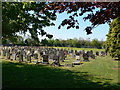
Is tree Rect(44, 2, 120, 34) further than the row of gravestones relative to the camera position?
No

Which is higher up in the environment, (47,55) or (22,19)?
(22,19)

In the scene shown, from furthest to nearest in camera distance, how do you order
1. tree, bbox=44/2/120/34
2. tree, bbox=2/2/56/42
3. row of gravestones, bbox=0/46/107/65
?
row of gravestones, bbox=0/46/107/65, tree, bbox=2/2/56/42, tree, bbox=44/2/120/34

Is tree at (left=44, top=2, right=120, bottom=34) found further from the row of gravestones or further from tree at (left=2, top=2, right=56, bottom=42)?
the row of gravestones

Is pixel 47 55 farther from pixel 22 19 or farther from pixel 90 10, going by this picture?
pixel 90 10

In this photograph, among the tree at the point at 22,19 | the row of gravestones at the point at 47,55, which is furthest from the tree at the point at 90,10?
the row of gravestones at the point at 47,55

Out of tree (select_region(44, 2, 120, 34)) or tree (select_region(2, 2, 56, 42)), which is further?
tree (select_region(2, 2, 56, 42))

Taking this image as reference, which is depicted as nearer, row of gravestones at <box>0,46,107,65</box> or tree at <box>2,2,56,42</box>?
tree at <box>2,2,56,42</box>

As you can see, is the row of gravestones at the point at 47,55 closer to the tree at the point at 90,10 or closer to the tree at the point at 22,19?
the tree at the point at 22,19

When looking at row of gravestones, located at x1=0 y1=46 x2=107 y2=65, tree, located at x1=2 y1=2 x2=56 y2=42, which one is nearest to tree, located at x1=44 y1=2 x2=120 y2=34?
tree, located at x1=2 y1=2 x2=56 y2=42

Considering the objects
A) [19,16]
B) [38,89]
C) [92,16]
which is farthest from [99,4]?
[19,16]

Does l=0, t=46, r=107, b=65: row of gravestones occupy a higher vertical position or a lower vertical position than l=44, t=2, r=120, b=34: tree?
lower

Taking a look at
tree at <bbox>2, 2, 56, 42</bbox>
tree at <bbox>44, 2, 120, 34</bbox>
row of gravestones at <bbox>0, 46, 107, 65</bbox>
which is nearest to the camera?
tree at <bbox>44, 2, 120, 34</bbox>

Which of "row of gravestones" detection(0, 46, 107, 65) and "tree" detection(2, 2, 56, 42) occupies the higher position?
"tree" detection(2, 2, 56, 42)

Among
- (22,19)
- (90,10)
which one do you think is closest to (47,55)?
(22,19)
